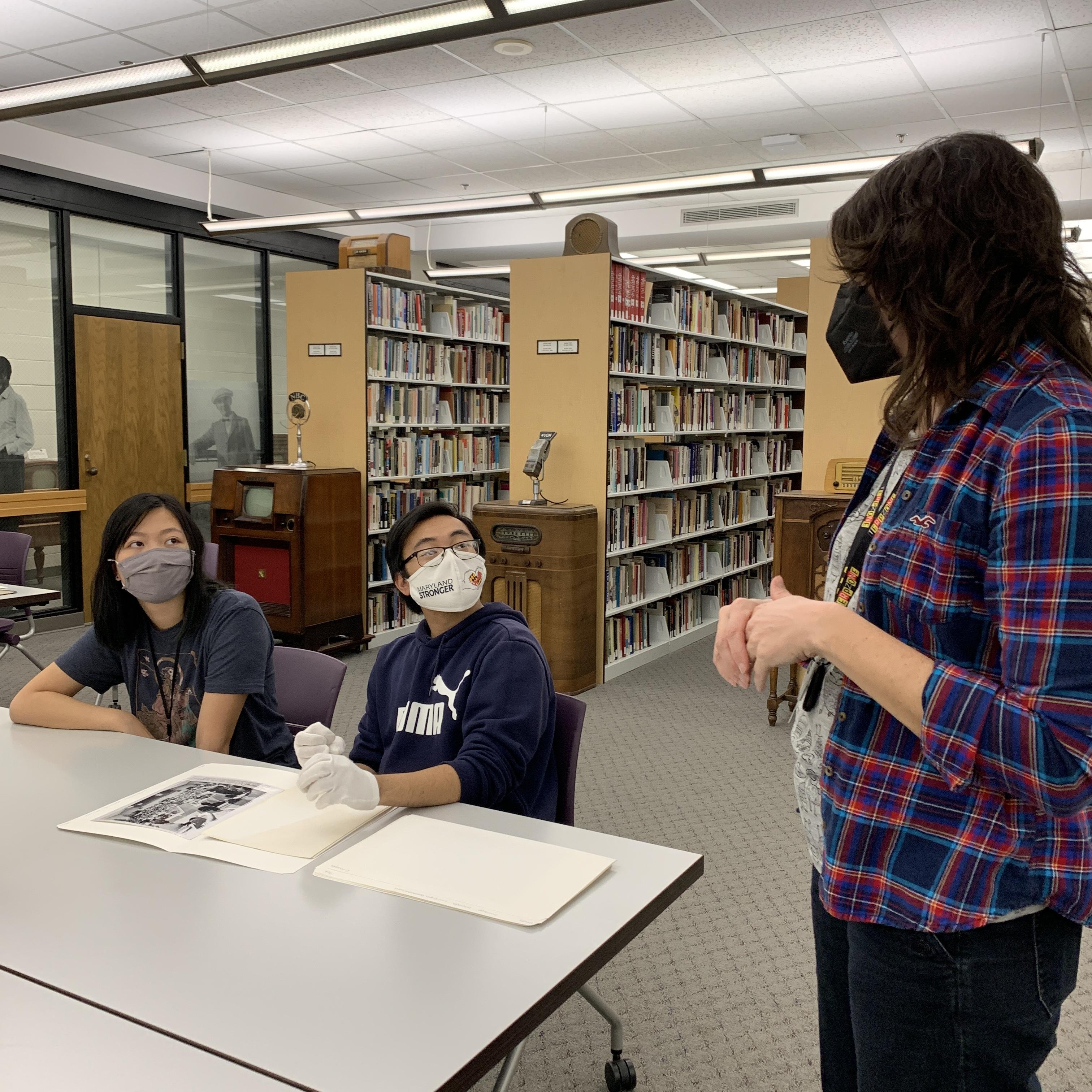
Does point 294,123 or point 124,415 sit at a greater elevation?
point 294,123

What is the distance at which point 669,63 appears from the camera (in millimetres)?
5887

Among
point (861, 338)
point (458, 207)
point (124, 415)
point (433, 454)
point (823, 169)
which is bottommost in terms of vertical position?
point (433, 454)

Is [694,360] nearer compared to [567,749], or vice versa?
[567,749]

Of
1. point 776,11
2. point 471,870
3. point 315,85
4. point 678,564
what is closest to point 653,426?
point 678,564

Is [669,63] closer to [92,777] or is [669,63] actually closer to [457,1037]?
[92,777]

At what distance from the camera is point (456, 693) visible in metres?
2.09

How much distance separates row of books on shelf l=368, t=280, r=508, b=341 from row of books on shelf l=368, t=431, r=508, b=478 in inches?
29.9

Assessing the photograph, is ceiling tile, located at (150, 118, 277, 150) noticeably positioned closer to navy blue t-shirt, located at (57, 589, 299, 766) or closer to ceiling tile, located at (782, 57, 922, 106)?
ceiling tile, located at (782, 57, 922, 106)

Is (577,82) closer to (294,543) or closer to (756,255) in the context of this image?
(294,543)

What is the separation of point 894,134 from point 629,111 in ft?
6.84

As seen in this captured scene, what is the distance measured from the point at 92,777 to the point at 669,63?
5.35m

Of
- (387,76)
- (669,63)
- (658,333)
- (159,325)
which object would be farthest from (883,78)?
(159,325)

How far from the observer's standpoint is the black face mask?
115 cm

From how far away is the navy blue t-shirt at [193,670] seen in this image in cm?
243
